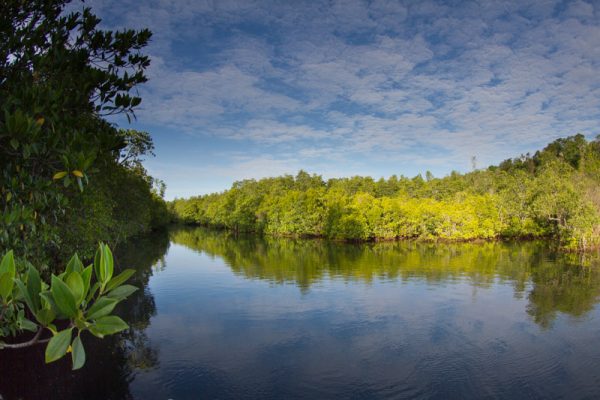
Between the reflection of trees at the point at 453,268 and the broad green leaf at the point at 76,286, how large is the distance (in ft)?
60.1

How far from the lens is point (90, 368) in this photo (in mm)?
11211

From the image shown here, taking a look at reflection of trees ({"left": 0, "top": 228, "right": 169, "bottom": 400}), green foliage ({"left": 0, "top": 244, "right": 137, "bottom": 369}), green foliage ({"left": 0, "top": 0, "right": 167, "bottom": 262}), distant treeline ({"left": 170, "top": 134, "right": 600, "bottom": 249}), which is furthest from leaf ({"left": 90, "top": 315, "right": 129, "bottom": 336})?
A: distant treeline ({"left": 170, "top": 134, "right": 600, "bottom": 249})

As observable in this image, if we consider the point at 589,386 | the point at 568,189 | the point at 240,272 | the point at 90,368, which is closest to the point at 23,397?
the point at 90,368

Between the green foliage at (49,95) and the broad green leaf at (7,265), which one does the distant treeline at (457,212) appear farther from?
the broad green leaf at (7,265)

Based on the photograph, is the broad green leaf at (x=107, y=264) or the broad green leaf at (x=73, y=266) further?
the broad green leaf at (x=73, y=266)

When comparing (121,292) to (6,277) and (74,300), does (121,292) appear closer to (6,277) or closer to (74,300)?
(74,300)

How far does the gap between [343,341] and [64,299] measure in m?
13.2

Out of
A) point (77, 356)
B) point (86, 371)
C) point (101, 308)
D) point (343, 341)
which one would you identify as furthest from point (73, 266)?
point (343, 341)

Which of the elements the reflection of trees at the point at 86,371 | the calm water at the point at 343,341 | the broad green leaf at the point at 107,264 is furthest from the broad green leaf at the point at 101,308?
the reflection of trees at the point at 86,371

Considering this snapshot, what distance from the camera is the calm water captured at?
10.4m

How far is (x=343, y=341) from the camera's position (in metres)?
13.9

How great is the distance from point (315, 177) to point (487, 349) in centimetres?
8425

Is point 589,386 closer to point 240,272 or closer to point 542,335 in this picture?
point 542,335

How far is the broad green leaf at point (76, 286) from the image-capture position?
187 cm
